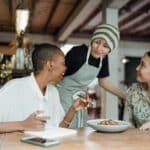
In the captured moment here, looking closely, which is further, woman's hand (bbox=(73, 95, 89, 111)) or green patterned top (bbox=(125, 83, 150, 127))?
green patterned top (bbox=(125, 83, 150, 127))

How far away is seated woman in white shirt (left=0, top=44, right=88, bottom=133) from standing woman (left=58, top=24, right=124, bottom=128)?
1.59ft

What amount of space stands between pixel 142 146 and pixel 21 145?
637 mm

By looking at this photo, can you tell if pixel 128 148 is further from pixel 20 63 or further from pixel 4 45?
pixel 4 45

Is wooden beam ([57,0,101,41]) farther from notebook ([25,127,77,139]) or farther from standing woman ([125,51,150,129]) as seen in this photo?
notebook ([25,127,77,139])

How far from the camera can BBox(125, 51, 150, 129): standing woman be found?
8.70ft

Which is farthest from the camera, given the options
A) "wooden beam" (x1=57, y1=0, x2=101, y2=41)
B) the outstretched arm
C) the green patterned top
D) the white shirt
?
"wooden beam" (x1=57, y1=0, x2=101, y2=41)

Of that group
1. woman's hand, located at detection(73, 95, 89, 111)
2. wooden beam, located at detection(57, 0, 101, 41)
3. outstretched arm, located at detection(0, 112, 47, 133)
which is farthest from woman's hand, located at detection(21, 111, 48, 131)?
wooden beam, located at detection(57, 0, 101, 41)

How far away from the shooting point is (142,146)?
1804 mm

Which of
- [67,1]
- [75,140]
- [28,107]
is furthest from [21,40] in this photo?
[75,140]

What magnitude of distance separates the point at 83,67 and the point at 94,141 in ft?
3.91

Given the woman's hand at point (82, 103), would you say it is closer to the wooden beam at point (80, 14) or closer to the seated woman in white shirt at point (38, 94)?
the seated woman in white shirt at point (38, 94)

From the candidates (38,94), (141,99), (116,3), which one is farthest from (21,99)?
(116,3)

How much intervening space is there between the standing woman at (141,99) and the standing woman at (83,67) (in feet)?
0.91

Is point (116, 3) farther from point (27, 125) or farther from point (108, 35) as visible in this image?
point (27, 125)
